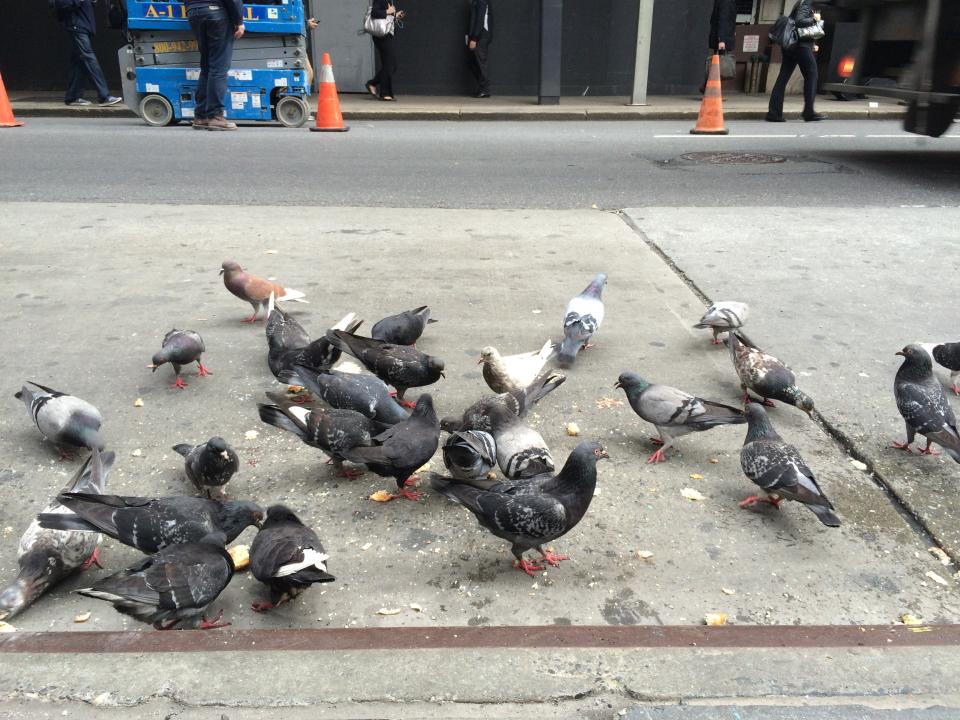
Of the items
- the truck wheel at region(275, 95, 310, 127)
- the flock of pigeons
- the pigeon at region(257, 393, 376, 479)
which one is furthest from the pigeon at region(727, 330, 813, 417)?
the truck wheel at region(275, 95, 310, 127)

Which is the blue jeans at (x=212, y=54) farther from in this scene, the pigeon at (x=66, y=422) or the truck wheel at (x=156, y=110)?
the pigeon at (x=66, y=422)

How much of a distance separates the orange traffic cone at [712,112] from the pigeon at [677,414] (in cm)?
1115

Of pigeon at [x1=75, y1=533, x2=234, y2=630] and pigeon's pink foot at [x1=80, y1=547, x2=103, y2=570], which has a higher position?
pigeon at [x1=75, y1=533, x2=234, y2=630]

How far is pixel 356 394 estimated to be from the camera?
3791mm

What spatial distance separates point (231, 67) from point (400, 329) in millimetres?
11065

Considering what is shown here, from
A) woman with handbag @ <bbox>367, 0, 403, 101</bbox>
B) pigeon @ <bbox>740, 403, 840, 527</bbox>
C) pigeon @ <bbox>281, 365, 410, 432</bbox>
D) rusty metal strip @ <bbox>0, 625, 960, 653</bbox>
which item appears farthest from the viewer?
woman with handbag @ <bbox>367, 0, 403, 101</bbox>

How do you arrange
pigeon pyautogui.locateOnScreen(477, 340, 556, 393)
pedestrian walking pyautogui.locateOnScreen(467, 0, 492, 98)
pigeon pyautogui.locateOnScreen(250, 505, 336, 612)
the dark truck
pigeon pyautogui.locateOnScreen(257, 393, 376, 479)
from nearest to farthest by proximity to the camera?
pigeon pyautogui.locateOnScreen(250, 505, 336, 612) → pigeon pyautogui.locateOnScreen(257, 393, 376, 479) → pigeon pyautogui.locateOnScreen(477, 340, 556, 393) → the dark truck → pedestrian walking pyautogui.locateOnScreen(467, 0, 492, 98)

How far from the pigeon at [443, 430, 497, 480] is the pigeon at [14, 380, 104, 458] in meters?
1.62

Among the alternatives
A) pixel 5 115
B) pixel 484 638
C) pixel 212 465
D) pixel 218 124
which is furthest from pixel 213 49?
pixel 484 638

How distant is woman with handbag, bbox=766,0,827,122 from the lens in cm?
1391

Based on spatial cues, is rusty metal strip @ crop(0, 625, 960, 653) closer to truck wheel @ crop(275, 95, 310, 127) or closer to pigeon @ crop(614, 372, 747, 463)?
pigeon @ crop(614, 372, 747, 463)

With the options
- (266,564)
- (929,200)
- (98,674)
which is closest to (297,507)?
(266,564)

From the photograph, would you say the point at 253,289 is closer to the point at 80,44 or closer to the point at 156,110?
the point at 156,110

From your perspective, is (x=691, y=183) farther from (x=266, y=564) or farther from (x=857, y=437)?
(x=266, y=564)
